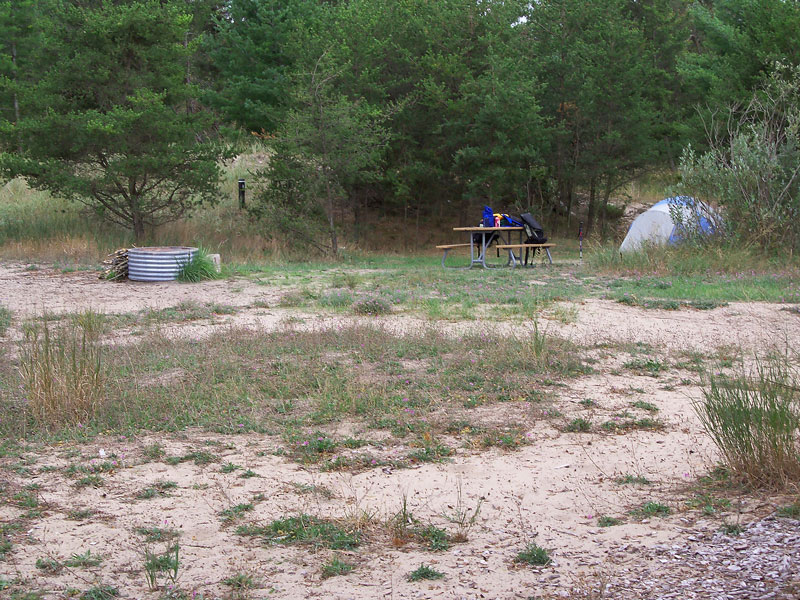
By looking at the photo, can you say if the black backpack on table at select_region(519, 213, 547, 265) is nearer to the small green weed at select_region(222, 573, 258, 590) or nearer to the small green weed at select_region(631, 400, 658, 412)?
the small green weed at select_region(631, 400, 658, 412)

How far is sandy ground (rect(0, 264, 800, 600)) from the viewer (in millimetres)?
3488

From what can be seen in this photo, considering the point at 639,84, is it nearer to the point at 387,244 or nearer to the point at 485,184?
the point at 485,184

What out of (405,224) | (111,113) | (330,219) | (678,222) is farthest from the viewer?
(405,224)

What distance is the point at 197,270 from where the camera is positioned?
12891 millimetres

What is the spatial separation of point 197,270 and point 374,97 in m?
9.46

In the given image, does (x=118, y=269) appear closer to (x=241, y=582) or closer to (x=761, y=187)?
(x=241, y=582)

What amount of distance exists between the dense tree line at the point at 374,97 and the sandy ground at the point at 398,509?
39.3 feet

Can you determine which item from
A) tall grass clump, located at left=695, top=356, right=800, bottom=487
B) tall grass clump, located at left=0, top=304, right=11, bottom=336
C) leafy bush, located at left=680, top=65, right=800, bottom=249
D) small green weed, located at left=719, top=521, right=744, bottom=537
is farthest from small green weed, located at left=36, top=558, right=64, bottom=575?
leafy bush, located at left=680, top=65, right=800, bottom=249

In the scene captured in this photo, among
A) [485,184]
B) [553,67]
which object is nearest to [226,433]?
[485,184]

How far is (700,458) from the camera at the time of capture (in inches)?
192

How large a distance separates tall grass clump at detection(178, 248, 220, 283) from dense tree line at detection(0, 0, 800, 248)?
3.95 metres

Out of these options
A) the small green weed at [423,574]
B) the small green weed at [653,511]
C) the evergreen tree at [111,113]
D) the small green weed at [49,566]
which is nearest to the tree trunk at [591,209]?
the evergreen tree at [111,113]

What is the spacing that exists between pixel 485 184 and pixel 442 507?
56.1 ft

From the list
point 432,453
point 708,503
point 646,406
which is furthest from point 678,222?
point 708,503
